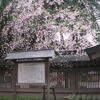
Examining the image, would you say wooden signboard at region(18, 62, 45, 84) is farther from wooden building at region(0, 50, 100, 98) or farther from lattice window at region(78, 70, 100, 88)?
lattice window at region(78, 70, 100, 88)

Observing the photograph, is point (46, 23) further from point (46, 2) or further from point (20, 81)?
point (20, 81)

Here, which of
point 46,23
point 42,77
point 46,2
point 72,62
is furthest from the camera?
point 46,2

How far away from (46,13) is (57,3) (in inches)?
64.7

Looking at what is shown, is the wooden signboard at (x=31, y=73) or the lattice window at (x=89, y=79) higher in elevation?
the wooden signboard at (x=31, y=73)

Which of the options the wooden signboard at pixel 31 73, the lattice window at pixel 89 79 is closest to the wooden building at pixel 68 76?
the lattice window at pixel 89 79

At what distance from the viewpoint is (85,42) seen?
1434 cm

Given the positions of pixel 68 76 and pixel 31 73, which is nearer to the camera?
pixel 31 73

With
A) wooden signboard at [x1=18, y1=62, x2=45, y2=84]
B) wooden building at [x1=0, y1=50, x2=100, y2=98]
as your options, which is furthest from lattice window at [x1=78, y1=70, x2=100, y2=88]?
wooden signboard at [x1=18, y1=62, x2=45, y2=84]

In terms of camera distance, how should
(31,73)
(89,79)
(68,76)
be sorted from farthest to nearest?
(68,76) < (89,79) < (31,73)

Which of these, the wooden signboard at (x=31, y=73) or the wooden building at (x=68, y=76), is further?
the wooden building at (x=68, y=76)

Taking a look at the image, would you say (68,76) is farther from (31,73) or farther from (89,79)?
(31,73)

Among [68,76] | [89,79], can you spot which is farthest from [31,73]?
[89,79]

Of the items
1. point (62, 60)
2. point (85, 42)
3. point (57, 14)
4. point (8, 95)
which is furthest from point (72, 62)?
point (8, 95)

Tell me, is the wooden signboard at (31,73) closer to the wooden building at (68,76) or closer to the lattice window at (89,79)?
the wooden building at (68,76)
